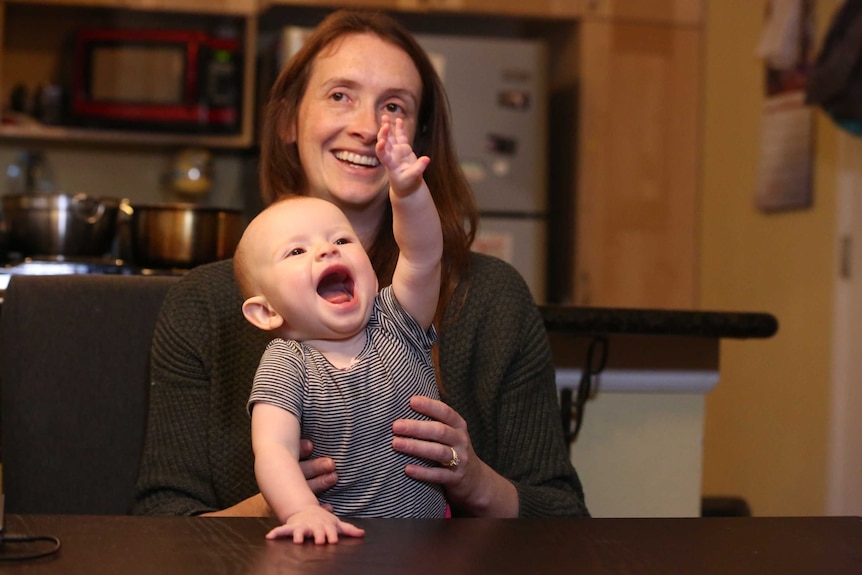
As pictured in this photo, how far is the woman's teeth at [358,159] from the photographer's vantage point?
130 cm

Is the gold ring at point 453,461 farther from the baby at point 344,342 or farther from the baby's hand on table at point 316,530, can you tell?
the baby's hand on table at point 316,530

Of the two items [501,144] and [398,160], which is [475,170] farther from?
[398,160]

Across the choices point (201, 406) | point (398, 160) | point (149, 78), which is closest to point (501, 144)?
point (149, 78)

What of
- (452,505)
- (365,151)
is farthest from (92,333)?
(452,505)

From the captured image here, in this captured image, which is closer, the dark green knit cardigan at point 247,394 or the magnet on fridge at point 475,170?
the dark green knit cardigan at point 247,394

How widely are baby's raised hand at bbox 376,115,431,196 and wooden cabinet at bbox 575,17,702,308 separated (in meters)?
2.79

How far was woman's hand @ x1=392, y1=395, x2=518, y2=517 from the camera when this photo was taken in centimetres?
99

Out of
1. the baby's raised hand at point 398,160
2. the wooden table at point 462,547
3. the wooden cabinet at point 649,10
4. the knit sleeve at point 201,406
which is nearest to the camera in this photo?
the wooden table at point 462,547

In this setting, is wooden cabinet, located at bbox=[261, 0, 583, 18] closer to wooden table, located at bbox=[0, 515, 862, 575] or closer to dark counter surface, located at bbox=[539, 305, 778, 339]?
dark counter surface, located at bbox=[539, 305, 778, 339]

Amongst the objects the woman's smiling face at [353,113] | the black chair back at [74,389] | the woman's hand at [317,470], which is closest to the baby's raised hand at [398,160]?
the woman's hand at [317,470]

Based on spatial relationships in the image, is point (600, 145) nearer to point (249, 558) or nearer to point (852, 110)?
point (852, 110)

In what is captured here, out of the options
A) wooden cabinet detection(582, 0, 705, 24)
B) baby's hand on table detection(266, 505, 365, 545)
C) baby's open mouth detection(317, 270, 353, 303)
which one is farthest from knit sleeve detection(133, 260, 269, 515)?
wooden cabinet detection(582, 0, 705, 24)

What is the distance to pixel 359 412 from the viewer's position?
0.98 metres

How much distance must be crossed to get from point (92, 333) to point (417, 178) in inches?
28.9
